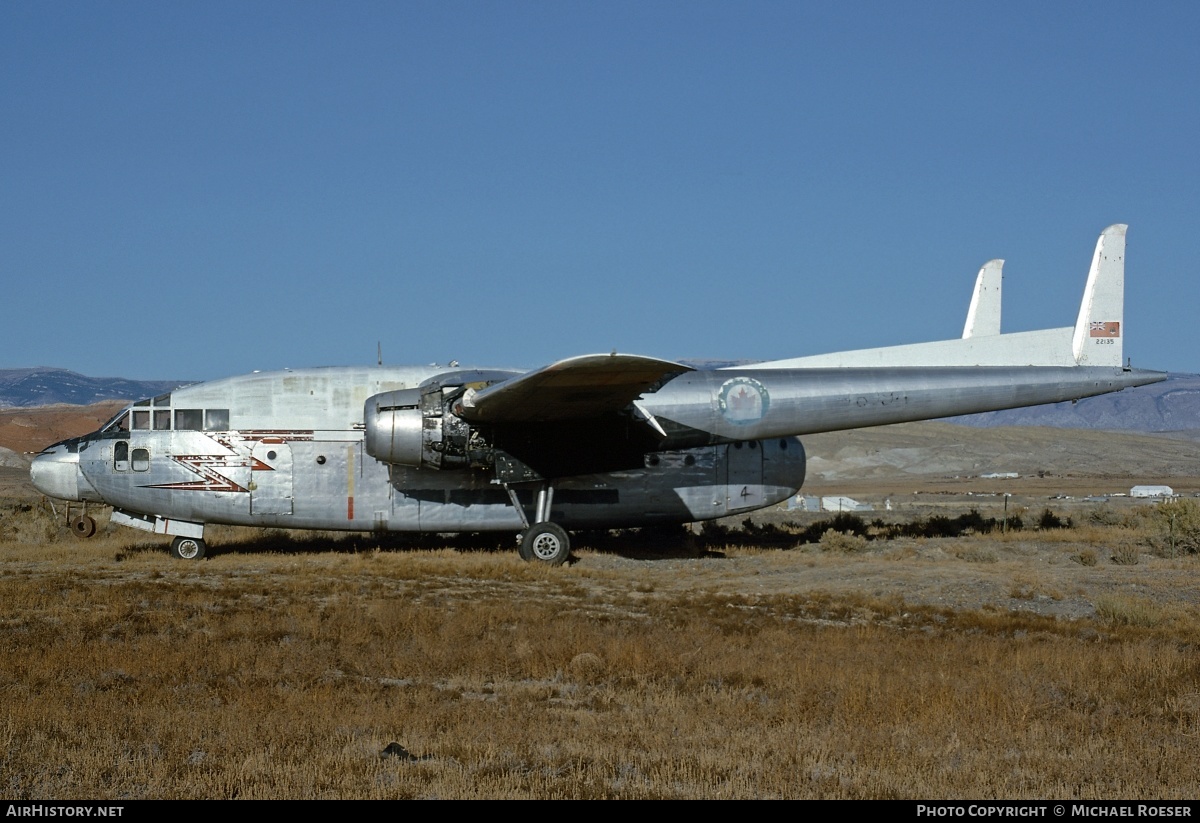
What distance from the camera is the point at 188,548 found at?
21.7 meters

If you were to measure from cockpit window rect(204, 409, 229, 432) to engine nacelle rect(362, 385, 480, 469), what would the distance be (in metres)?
3.03

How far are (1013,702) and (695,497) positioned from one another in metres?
13.0

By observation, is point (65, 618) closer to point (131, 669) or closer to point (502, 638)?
point (131, 669)

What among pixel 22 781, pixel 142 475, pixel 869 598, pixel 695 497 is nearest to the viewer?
pixel 22 781

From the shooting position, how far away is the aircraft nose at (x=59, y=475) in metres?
21.4

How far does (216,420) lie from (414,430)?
4199mm

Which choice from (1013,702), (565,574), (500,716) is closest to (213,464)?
(565,574)

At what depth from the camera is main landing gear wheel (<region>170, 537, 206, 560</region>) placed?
71.0 ft

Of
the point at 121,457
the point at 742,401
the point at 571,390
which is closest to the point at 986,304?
the point at 742,401

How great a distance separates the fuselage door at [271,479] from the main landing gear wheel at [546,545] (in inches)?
182

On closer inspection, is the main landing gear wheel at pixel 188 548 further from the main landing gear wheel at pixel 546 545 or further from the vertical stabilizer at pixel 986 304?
the vertical stabilizer at pixel 986 304

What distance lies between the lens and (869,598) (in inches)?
655

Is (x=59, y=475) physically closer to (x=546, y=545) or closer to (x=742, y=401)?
(x=546, y=545)

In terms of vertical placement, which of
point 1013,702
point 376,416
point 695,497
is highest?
point 376,416
